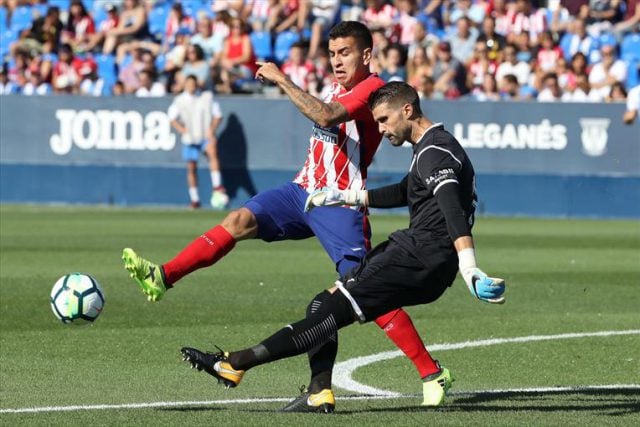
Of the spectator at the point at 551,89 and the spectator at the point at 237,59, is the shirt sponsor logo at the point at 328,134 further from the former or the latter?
the spectator at the point at 237,59

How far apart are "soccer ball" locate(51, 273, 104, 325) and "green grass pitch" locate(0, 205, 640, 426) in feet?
1.33

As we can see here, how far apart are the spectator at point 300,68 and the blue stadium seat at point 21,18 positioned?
313 inches

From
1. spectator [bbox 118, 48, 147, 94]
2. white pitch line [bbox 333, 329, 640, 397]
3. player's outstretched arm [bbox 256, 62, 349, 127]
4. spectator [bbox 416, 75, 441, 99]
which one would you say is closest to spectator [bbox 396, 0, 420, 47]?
spectator [bbox 416, 75, 441, 99]

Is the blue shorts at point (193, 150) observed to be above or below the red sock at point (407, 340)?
below

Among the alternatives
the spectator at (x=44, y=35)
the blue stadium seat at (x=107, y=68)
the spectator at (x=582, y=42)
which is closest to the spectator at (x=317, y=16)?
the blue stadium seat at (x=107, y=68)

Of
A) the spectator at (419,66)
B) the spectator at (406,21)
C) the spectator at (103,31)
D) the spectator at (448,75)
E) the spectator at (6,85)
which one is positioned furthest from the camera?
the spectator at (103,31)

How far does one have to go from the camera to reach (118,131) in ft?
85.5

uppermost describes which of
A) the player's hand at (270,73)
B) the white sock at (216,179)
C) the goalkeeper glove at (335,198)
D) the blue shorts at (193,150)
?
the player's hand at (270,73)

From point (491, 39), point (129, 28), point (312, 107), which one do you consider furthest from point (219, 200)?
point (312, 107)

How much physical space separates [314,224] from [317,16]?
63.8ft

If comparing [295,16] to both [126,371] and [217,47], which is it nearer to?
[217,47]

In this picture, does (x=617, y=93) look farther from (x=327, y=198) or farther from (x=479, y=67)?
(x=327, y=198)

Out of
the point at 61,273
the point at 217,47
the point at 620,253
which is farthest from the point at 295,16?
the point at 61,273

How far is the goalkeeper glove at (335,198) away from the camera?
802 cm
